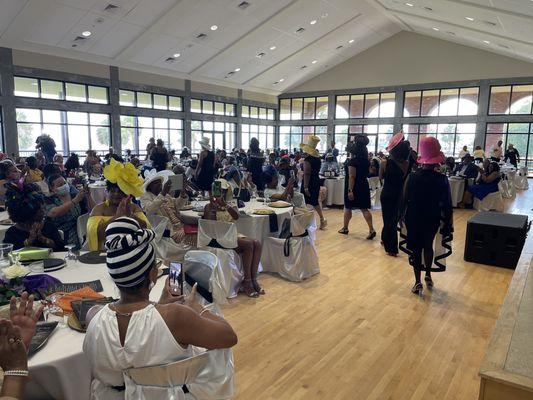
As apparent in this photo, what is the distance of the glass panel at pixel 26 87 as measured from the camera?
12.4m

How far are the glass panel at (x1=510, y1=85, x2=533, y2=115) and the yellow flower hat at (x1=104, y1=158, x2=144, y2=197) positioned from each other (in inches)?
726

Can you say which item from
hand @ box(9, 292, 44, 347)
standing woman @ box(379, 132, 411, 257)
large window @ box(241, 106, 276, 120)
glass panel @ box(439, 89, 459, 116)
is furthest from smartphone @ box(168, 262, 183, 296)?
large window @ box(241, 106, 276, 120)

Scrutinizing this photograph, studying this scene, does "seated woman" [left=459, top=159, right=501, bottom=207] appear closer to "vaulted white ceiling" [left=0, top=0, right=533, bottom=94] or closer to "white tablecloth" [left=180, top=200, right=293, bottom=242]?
"vaulted white ceiling" [left=0, top=0, right=533, bottom=94]

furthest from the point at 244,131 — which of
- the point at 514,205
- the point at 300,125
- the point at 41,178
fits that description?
the point at 41,178

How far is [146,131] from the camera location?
16.6 m

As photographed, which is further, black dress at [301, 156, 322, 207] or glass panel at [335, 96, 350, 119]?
glass panel at [335, 96, 350, 119]

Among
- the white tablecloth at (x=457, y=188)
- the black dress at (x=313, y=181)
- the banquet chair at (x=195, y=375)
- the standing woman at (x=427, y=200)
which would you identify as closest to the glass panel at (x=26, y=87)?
the black dress at (x=313, y=181)

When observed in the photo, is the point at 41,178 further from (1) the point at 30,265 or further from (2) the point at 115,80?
(2) the point at 115,80

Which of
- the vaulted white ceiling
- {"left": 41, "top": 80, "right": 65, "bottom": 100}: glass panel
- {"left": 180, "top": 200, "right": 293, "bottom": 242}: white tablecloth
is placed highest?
the vaulted white ceiling

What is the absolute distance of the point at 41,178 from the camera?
639cm

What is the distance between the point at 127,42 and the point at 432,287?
40.2 feet

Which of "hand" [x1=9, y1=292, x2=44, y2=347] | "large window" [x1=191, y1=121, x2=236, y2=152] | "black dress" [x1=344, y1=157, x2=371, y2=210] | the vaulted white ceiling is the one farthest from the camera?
"large window" [x1=191, y1=121, x2=236, y2=152]

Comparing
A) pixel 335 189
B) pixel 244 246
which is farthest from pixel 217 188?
pixel 335 189

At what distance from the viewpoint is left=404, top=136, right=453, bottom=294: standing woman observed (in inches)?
155
